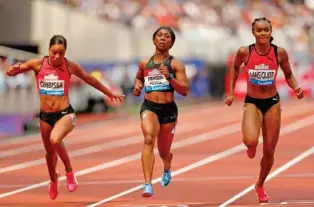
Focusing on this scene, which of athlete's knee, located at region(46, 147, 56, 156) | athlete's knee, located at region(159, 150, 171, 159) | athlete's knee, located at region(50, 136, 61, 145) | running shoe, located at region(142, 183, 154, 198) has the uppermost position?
athlete's knee, located at region(50, 136, 61, 145)

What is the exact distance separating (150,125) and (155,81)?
1.60 feet

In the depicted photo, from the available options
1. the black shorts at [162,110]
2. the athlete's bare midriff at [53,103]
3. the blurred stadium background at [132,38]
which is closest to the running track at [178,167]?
the black shorts at [162,110]

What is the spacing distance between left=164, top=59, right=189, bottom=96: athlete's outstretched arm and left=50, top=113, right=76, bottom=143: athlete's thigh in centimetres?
123

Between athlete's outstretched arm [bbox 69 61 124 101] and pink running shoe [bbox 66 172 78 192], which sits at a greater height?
athlete's outstretched arm [bbox 69 61 124 101]

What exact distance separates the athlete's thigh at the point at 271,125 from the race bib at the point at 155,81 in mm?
1127

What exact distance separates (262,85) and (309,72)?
23.9 m

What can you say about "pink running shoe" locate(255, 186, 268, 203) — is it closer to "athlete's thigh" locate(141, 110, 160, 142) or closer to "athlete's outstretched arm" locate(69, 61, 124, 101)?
"athlete's thigh" locate(141, 110, 160, 142)

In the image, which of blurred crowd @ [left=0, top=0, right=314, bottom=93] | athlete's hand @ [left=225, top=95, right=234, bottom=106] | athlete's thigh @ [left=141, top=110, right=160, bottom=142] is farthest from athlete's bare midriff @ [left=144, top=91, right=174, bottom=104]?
blurred crowd @ [left=0, top=0, right=314, bottom=93]

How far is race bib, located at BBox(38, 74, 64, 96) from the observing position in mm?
13055

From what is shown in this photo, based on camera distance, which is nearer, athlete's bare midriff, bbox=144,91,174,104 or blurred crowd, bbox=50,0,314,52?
athlete's bare midriff, bbox=144,91,174,104

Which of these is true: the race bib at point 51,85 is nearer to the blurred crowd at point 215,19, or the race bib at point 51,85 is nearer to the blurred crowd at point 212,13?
the blurred crowd at point 215,19

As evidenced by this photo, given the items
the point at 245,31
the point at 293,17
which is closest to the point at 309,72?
the point at 245,31

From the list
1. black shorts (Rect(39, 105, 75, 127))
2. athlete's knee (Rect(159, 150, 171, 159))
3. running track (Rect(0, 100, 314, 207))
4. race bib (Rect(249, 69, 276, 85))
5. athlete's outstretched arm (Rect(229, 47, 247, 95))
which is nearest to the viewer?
race bib (Rect(249, 69, 276, 85))

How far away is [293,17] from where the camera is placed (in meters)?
45.7
